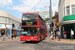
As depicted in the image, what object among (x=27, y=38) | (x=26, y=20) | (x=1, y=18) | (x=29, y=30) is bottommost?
(x=27, y=38)

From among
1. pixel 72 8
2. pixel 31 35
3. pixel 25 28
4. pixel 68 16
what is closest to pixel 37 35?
pixel 31 35

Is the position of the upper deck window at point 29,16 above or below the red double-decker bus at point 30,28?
above

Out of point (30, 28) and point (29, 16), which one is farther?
point (29, 16)

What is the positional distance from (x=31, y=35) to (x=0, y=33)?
67.9ft

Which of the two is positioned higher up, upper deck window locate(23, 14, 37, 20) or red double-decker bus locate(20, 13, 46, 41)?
upper deck window locate(23, 14, 37, 20)

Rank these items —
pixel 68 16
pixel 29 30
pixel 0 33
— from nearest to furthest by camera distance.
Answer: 1. pixel 29 30
2. pixel 68 16
3. pixel 0 33

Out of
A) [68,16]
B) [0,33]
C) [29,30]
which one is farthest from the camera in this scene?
[0,33]

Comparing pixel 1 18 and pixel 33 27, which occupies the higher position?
pixel 1 18

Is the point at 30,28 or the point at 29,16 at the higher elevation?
the point at 29,16

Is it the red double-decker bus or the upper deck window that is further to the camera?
the upper deck window

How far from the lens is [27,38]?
52.8ft

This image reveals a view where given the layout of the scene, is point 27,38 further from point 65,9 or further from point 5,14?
point 5,14

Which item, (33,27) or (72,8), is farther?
(72,8)

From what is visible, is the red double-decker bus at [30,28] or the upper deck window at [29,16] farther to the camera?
the upper deck window at [29,16]
